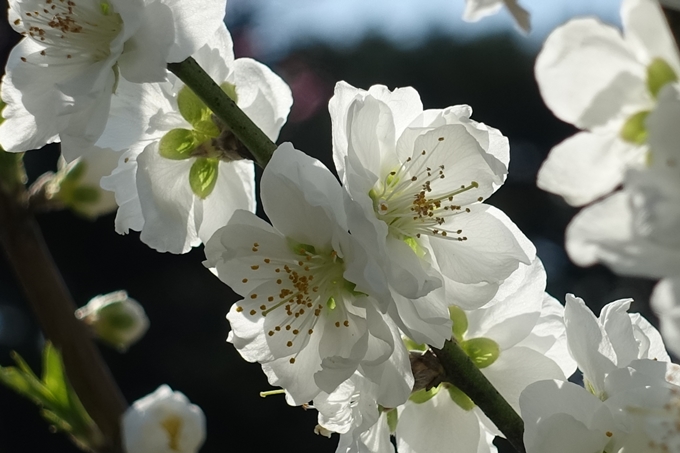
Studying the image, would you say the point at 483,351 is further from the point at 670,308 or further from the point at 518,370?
the point at 670,308

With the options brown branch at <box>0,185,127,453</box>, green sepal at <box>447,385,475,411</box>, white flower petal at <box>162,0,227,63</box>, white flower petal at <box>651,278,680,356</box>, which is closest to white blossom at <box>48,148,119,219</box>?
brown branch at <box>0,185,127,453</box>

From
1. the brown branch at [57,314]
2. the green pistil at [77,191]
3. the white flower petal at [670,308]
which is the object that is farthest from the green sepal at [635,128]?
the green pistil at [77,191]

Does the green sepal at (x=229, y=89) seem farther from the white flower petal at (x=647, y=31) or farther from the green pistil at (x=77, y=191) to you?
the green pistil at (x=77, y=191)

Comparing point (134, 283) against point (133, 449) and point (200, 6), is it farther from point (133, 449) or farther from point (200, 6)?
point (200, 6)

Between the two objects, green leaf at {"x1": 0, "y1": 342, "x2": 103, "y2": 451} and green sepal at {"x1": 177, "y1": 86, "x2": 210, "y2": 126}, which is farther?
green leaf at {"x1": 0, "y1": 342, "x2": 103, "y2": 451}

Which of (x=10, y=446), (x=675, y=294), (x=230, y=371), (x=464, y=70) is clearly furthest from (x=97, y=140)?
(x=464, y=70)

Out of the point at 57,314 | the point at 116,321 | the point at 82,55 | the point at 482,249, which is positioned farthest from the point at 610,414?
the point at 116,321

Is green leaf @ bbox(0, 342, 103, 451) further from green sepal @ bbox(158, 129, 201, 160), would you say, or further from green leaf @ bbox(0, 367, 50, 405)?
green sepal @ bbox(158, 129, 201, 160)
